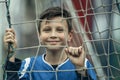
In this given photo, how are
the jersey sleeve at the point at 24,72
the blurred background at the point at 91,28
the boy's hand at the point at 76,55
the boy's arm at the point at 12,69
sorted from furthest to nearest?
the blurred background at the point at 91,28 → the jersey sleeve at the point at 24,72 → the boy's arm at the point at 12,69 → the boy's hand at the point at 76,55

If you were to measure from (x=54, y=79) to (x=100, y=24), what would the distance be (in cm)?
54

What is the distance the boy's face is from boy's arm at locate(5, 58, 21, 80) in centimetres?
13

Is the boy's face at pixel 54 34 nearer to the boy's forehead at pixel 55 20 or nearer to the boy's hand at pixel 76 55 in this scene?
the boy's forehead at pixel 55 20

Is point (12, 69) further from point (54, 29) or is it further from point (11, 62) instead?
point (54, 29)

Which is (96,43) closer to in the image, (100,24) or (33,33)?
(100,24)

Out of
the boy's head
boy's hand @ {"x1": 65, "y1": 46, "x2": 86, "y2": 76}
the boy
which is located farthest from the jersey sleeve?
boy's hand @ {"x1": 65, "y1": 46, "x2": 86, "y2": 76}

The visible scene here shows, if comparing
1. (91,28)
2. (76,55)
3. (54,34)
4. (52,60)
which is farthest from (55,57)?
(91,28)

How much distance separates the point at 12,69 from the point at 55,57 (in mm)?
192

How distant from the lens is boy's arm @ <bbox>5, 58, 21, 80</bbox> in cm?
155

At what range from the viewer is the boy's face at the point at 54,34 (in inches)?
62.3

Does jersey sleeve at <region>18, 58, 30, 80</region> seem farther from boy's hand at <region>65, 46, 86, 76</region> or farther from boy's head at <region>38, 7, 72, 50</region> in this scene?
boy's hand at <region>65, 46, 86, 76</region>

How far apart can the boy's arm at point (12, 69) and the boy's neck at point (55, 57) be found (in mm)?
149

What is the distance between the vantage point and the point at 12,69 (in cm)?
157

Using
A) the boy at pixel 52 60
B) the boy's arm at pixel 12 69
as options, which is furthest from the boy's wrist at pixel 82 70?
the boy's arm at pixel 12 69
